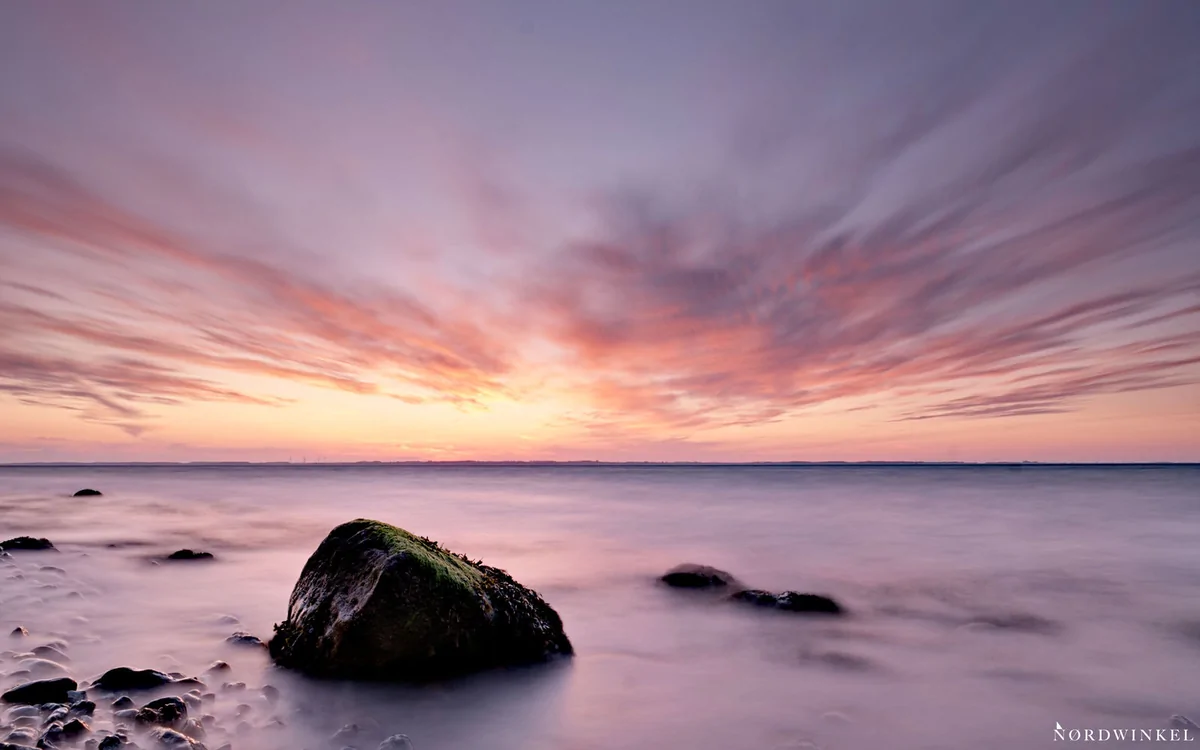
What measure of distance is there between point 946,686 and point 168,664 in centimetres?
899

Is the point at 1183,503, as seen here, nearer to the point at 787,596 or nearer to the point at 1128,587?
the point at 1128,587

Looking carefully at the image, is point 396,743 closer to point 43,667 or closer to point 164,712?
point 164,712

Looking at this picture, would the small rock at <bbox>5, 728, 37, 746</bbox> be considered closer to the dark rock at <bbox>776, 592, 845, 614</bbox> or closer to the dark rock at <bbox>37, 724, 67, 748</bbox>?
the dark rock at <bbox>37, 724, 67, 748</bbox>

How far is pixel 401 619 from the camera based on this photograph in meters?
6.09

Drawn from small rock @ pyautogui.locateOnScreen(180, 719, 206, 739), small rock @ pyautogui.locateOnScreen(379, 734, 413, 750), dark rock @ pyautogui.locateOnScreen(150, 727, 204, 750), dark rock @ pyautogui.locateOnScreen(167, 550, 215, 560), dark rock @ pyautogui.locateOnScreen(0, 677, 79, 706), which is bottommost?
small rock @ pyautogui.locateOnScreen(379, 734, 413, 750)

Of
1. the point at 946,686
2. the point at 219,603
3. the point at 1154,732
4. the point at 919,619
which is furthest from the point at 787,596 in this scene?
the point at 219,603

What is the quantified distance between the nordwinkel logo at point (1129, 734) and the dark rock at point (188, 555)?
16.3 m

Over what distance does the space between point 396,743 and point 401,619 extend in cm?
131

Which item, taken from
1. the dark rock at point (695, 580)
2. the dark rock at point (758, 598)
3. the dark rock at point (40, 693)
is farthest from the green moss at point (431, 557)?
the dark rock at point (695, 580)

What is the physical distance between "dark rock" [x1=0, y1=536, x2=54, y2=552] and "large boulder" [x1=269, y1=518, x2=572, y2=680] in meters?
12.3

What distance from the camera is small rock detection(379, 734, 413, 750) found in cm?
492

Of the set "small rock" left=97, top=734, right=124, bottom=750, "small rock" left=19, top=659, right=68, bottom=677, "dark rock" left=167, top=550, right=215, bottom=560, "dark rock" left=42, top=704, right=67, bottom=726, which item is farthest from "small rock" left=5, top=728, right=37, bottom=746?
"dark rock" left=167, top=550, right=215, bottom=560

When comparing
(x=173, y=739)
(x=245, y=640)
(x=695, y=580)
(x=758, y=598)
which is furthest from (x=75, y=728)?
(x=695, y=580)

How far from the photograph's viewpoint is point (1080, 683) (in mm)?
7285
